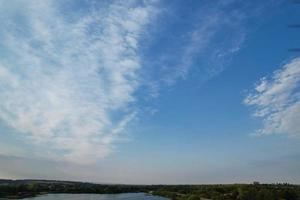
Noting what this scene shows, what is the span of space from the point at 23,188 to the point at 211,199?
239ft

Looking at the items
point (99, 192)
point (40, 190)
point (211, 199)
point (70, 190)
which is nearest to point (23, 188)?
point (40, 190)

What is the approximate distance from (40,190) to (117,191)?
138 feet

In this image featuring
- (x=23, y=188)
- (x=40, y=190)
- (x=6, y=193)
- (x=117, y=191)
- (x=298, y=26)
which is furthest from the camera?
(x=117, y=191)

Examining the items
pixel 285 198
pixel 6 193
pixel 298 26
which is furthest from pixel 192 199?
pixel 298 26

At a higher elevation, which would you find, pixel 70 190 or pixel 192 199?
pixel 70 190

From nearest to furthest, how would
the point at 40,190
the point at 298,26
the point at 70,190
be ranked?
the point at 298,26 → the point at 40,190 → the point at 70,190

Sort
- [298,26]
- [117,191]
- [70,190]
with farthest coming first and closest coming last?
1. [117,191]
2. [70,190]
3. [298,26]

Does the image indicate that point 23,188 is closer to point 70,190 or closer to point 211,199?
point 70,190

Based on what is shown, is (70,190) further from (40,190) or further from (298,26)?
(298,26)

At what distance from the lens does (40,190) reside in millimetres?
160375

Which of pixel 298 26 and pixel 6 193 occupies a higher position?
pixel 6 193

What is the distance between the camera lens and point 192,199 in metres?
91.4

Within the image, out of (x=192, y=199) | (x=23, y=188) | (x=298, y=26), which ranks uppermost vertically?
(x=23, y=188)

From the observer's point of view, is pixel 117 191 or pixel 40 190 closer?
pixel 40 190
